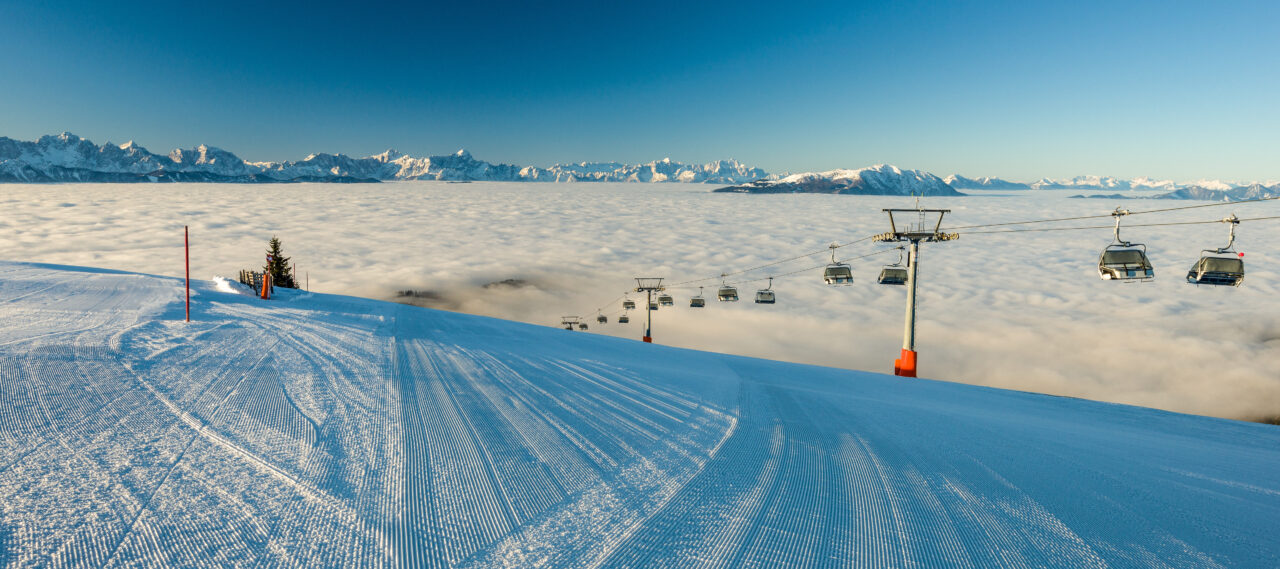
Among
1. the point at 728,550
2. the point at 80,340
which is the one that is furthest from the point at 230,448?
the point at 80,340

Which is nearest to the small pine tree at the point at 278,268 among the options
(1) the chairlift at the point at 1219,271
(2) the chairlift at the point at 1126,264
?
(2) the chairlift at the point at 1126,264

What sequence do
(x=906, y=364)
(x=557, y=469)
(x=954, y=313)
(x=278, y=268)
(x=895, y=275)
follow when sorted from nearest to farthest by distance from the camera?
(x=557, y=469) → (x=906, y=364) → (x=895, y=275) → (x=278, y=268) → (x=954, y=313)

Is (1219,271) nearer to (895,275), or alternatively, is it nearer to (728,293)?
(895,275)

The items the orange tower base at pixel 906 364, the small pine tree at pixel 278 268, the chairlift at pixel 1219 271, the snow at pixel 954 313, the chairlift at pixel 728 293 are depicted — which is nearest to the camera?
the chairlift at pixel 1219 271

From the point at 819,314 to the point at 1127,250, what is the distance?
139 m

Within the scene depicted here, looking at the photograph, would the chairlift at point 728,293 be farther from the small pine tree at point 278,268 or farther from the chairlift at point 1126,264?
the small pine tree at point 278,268

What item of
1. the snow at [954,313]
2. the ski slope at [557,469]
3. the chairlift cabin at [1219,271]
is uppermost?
the chairlift cabin at [1219,271]

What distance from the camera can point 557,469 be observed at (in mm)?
5051

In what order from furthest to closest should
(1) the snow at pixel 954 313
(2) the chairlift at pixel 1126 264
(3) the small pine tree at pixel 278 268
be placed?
(1) the snow at pixel 954 313 → (3) the small pine tree at pixel 278 268 → (2) the chairlift at pixel 1126 264

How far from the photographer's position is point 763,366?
38.5 ft

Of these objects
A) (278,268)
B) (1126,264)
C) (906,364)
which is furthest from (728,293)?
(278,268)

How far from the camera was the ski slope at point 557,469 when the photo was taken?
373 centimetres

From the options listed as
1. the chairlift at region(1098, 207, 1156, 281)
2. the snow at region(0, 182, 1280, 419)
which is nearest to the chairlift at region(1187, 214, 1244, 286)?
the chairlift at region(1098, 207, 1156, 281)

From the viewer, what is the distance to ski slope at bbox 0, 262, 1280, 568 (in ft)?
12.2
